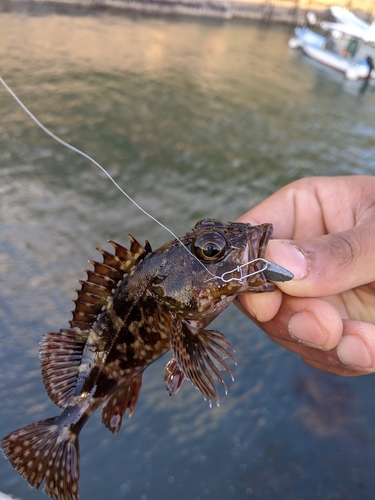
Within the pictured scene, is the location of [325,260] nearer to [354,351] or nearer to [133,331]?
[354,351]

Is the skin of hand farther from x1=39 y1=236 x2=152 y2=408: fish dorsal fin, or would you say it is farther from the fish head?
x1=39 y1=236 x2=152 y2=408: fish dorsal fin

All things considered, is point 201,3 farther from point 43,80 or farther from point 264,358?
point 264,358

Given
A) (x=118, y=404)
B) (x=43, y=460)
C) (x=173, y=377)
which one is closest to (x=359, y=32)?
(x=173, y=377)

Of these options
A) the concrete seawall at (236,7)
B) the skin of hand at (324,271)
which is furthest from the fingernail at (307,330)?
the concrete seawall at (236,7)

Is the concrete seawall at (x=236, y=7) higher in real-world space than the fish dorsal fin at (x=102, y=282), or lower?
lower

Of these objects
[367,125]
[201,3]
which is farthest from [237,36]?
[367,125]

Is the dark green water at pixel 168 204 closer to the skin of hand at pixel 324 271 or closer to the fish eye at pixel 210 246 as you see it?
the skin of hand at pixel 324 271

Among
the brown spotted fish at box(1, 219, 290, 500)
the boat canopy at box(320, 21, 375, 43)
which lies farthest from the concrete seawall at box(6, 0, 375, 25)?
the brown spotted fish at box(1, 219, 290, 500)
